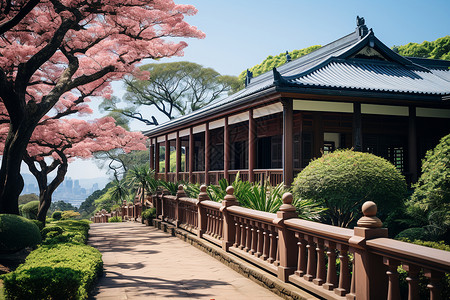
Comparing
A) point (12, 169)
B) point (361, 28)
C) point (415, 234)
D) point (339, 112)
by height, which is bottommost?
point (415, 234)

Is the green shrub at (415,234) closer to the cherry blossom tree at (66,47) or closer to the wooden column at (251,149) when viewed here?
the wooden column at (251,149)

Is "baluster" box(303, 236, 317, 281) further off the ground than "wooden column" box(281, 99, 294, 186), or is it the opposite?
"wooden column" box(281, 99, 294, 186)

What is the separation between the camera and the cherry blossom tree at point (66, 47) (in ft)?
44.6

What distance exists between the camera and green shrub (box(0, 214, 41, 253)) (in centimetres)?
1030

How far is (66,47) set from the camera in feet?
55.3

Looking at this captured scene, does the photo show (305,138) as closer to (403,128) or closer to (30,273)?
(403,128)

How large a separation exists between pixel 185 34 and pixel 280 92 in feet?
18.0

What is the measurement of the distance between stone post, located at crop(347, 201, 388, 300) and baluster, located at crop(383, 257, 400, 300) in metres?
0.22

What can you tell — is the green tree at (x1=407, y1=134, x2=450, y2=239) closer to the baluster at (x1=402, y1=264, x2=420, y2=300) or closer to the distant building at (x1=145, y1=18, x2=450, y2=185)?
the distant building at (x1=145, y1=18, x2=450, y2=185)

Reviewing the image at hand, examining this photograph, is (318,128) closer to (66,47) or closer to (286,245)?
(66,47)

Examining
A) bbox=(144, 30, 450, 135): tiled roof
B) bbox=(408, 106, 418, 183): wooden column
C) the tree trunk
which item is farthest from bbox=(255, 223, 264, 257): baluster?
bbox=(408, 106, 418, 183): wooden column

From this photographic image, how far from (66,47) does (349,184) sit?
12090mm

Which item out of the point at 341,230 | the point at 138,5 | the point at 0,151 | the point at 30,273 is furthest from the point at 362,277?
the point at 0,151

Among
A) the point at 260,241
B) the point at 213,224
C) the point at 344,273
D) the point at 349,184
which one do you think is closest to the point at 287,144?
the point at 349,184
